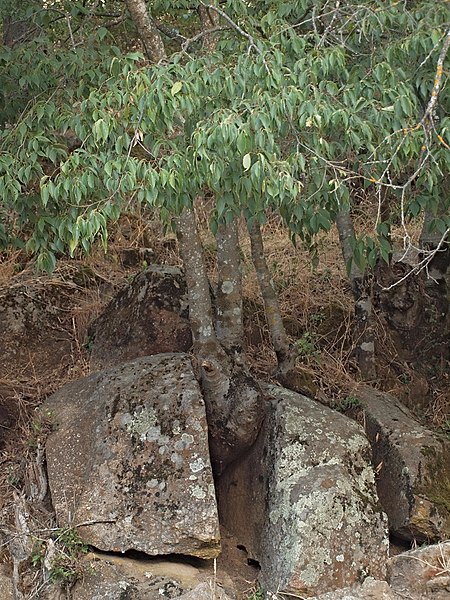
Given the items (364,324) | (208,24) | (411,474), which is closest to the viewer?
(411,474)

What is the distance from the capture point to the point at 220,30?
5551 millimetres

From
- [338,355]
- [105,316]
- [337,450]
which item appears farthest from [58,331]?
[337,450]

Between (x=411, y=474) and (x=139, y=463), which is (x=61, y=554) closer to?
(x=139, y=463)

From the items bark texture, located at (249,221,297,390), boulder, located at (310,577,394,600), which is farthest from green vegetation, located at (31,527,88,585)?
bark texture, located at (249,221,297,390)

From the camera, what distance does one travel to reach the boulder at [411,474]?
5719 millimetres

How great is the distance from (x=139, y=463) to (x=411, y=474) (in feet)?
6.09

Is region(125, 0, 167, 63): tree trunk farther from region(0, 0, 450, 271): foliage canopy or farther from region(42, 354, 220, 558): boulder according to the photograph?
region(42, 354, 220, 558): boulder

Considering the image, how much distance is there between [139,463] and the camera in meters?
5.57

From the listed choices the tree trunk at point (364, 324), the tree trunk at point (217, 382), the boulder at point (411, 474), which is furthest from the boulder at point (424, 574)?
the tree trunk at point (364, 324)

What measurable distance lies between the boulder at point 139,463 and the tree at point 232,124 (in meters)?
0.38

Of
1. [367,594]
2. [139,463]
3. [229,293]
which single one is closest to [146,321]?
[229,293]

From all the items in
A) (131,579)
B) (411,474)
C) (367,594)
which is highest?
(367,594)

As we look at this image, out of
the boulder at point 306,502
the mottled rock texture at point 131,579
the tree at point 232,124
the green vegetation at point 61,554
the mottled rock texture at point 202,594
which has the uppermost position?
the tree at point 232,124

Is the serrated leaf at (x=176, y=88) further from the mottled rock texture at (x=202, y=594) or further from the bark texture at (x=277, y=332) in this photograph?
the bark texture at (x=277, y=332)
